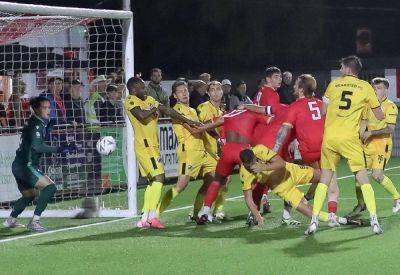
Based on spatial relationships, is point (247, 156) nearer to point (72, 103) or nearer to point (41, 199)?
point (41, 199)

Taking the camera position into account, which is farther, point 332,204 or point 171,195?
point 171,195

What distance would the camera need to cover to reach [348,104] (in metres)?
13.0

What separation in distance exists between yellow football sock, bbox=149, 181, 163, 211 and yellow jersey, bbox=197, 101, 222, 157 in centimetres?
115

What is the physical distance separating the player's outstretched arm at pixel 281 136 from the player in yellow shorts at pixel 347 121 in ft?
1.64

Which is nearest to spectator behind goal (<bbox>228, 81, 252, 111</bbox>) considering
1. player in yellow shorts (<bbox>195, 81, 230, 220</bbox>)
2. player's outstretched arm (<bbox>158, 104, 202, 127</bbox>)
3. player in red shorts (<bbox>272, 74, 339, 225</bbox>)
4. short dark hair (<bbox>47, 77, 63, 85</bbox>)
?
short dark hair (<bbox>47, 77, 63, 85</bbox>)

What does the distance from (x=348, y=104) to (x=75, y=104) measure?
6394mm

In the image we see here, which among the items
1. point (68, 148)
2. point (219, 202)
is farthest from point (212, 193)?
point (68, 148)

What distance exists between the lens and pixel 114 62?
703 inches

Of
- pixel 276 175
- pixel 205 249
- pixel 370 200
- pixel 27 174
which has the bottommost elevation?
pixel 205 249

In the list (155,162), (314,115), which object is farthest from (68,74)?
(314,115)

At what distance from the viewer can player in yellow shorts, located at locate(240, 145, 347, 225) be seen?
13.2m

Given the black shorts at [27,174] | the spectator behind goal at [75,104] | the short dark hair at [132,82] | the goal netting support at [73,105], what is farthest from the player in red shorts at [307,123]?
the spectator behind goal at [75,104]

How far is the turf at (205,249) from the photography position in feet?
35.6

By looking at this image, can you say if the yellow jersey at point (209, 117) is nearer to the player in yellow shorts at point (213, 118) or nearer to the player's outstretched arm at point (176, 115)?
the player in yellow shorts at point (213, 118)
